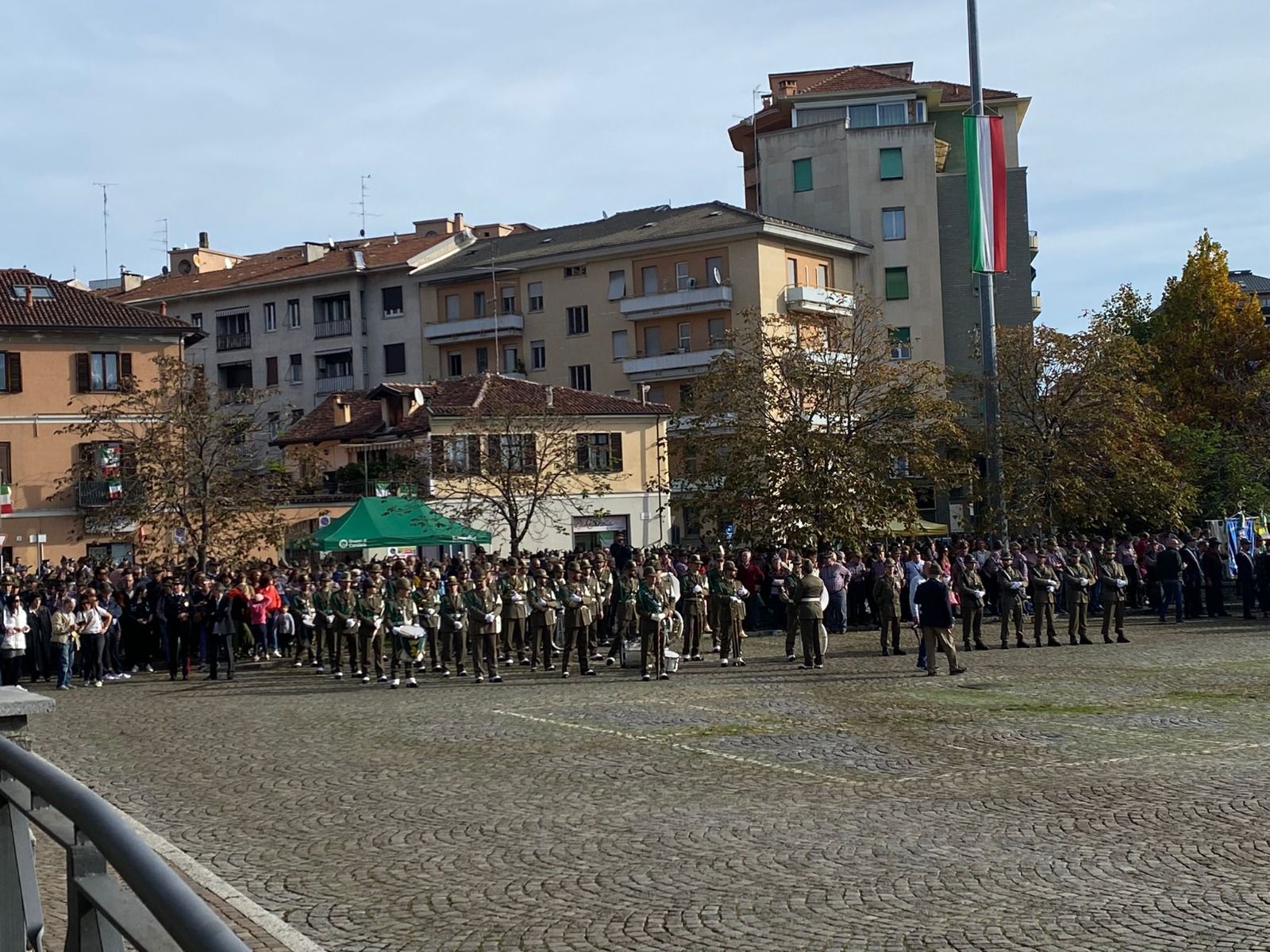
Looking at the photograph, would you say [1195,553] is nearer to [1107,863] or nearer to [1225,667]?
[1225,667]

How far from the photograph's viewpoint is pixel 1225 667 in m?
22.4

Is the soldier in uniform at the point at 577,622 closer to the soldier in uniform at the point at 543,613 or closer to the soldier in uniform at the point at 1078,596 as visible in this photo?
the soldier in uniform at the point at 543,613

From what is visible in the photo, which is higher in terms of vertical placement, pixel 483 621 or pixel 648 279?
pixel 648 279

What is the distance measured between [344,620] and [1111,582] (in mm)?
14099

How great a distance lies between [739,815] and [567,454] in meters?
33.5

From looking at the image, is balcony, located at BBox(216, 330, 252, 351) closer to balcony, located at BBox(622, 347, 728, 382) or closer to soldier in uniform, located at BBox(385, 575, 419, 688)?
balcony, located at BBox(622, 347, 728, 382)

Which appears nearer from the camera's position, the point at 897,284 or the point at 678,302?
the point at 678,302

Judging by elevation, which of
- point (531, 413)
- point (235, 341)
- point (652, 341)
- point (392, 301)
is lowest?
point (531, 413)

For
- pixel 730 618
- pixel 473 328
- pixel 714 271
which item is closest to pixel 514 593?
pixel 730 618

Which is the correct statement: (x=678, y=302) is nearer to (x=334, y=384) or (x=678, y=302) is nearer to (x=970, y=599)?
(x=334, y=384)

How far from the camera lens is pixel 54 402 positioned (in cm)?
5203

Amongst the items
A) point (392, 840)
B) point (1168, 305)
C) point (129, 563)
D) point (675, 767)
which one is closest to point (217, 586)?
point (129, 563)

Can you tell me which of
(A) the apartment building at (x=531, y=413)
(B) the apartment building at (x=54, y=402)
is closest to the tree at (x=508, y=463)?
(A) the apartment building at (x=531, y=413)

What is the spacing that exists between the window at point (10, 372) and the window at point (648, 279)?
27.1 m
